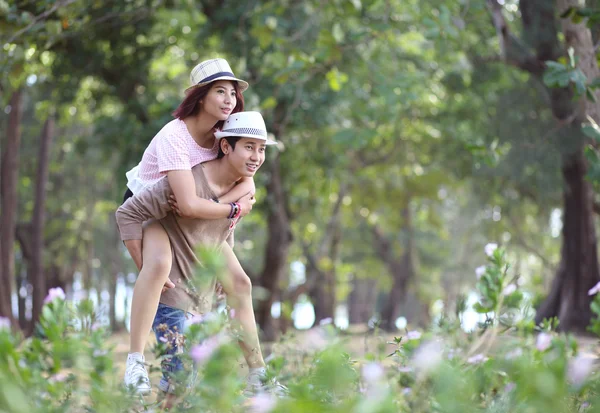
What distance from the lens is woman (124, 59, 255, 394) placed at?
377 cm

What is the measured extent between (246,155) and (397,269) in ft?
64.9

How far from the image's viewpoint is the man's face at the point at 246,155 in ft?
12.8

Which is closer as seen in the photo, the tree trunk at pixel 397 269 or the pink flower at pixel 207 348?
the pink flower at pixel 207 348

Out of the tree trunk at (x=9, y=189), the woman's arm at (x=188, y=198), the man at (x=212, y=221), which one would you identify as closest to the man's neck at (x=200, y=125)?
the man at (x=212, y=221)

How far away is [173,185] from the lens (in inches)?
148

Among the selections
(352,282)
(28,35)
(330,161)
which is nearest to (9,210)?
(330,161)

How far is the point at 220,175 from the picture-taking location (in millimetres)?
4012

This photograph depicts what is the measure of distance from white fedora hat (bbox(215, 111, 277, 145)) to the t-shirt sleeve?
0.19m

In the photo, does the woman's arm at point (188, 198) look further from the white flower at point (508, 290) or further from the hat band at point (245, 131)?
the white flower at point (508, 290)

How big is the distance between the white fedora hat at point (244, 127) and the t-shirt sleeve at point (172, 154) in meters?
0.19

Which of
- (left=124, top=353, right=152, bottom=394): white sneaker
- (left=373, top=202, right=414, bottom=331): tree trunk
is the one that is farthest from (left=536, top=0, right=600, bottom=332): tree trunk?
(left=124, top=353, right=152, bottom=394): white sneaker

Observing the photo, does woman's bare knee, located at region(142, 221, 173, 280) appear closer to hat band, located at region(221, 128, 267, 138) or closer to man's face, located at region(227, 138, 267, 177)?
man's face, located at region(227, 138, 267, 177)

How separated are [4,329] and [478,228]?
79.0ft

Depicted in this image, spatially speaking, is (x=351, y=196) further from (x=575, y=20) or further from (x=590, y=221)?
Result: (x=575, y=20)
